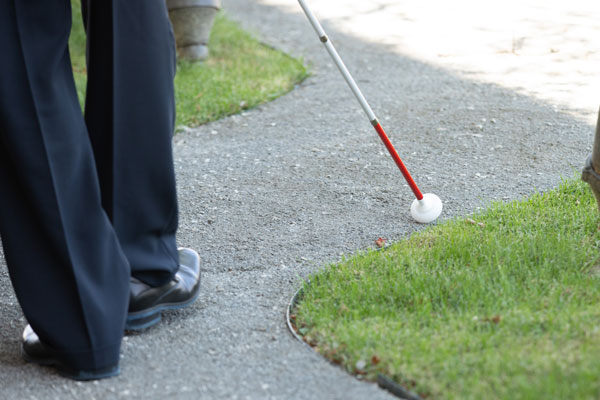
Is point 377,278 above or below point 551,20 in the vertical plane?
above

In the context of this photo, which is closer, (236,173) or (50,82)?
(50,82)

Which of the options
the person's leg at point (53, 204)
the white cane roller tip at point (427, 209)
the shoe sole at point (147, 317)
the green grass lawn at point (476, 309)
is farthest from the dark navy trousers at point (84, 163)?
the white cane roller tip at point (427, 209)

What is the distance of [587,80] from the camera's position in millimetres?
4004

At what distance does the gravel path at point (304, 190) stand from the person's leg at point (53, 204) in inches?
5.5

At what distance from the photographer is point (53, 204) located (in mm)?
1598

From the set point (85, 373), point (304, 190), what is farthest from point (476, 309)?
point (304, 190)

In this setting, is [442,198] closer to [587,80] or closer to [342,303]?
[342,303]

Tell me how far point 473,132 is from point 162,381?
2203 mm

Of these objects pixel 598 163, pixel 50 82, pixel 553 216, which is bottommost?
pixel 553 216

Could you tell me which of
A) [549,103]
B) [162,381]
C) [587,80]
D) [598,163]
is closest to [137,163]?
[162,381]

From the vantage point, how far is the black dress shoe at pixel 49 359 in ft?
5.53

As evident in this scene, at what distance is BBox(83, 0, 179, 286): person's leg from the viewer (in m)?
1.67

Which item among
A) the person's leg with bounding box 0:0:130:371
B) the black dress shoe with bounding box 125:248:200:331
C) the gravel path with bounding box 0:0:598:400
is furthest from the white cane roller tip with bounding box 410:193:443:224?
the person's leg with bounding box 0:0:130:371

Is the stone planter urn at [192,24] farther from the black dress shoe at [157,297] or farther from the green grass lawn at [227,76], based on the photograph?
the black dress shoe at [157,297]
